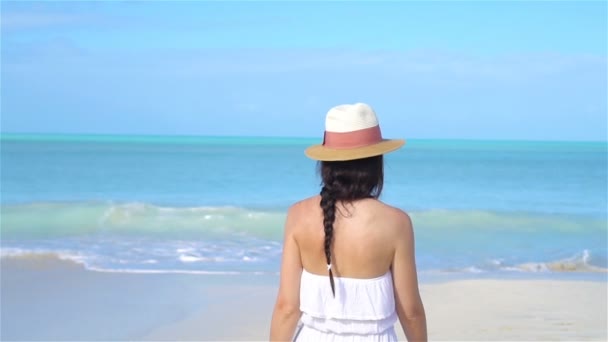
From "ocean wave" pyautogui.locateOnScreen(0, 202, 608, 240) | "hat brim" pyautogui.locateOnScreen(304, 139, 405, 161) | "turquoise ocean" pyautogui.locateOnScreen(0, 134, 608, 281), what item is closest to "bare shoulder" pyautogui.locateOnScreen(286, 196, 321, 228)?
"hat brim" pyautogui.locateOnScreen(304, 139, 405, 161)

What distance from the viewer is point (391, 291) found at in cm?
277

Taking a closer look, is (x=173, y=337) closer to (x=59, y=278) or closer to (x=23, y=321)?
(x=23, y=321)

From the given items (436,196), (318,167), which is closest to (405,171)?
(436,196)

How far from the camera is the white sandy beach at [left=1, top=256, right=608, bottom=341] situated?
628 centimetres

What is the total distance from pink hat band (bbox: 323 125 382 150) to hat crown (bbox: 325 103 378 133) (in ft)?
0.06

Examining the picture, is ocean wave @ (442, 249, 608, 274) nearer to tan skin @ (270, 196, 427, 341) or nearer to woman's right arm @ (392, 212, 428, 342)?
woman's right arm @ (392, 212, 428, 342)

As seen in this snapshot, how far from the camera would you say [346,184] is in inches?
106

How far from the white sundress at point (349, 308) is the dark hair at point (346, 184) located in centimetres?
7

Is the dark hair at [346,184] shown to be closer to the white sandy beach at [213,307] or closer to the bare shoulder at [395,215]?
the bare shoulder at [395,215]

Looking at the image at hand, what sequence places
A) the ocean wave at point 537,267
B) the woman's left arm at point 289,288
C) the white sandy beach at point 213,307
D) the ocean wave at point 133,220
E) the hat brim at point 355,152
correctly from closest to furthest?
the hat brim at point 355,152, the woman's left arm at point 289,288, the white sandy beach at point 213,307, the ocean wave at point 537,267, the ocean wave at point 133,220

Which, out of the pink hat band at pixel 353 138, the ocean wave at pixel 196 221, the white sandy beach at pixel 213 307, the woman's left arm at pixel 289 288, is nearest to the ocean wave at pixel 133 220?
the ocean wave at pixel 196 221

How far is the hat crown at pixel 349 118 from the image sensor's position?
2.78 m

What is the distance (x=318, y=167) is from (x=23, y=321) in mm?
4608

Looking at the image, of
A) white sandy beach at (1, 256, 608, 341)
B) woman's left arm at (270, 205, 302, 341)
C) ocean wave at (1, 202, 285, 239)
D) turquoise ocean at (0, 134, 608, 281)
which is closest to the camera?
woman's left arm at (270, 205, 302, 341)
